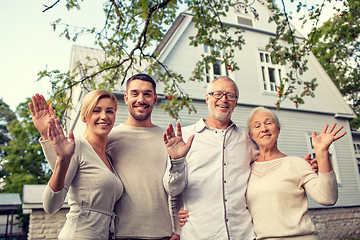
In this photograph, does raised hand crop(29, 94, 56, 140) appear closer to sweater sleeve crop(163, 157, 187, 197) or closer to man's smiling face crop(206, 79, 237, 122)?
sweater sleeve crop(163, 157, 187, 197)

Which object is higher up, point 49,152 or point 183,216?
point 49,152

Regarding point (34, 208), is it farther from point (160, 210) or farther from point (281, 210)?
point (281, 210)

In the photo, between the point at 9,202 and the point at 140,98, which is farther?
the point at 9,202

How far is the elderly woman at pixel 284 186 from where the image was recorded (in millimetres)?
2381

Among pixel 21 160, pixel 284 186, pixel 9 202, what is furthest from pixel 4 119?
pixel 284 186

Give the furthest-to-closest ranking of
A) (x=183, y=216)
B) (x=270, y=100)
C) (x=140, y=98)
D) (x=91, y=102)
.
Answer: (x=270, y=100), (x=140, y=98), (x=183, y=216), (x=91, y=102)

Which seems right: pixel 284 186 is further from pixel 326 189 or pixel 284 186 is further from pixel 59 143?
pixel 59 143

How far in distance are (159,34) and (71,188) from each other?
4.46 meters

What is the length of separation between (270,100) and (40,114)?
1136cm

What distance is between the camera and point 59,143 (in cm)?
204

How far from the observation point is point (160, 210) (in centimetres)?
258

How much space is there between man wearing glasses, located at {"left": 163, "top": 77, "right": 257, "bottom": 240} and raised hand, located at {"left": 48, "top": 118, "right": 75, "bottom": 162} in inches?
27.8

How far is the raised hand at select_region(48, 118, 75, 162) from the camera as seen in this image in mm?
2027

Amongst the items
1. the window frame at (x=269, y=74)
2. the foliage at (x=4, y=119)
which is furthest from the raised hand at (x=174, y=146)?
the foliage at (x=4, y=119)
